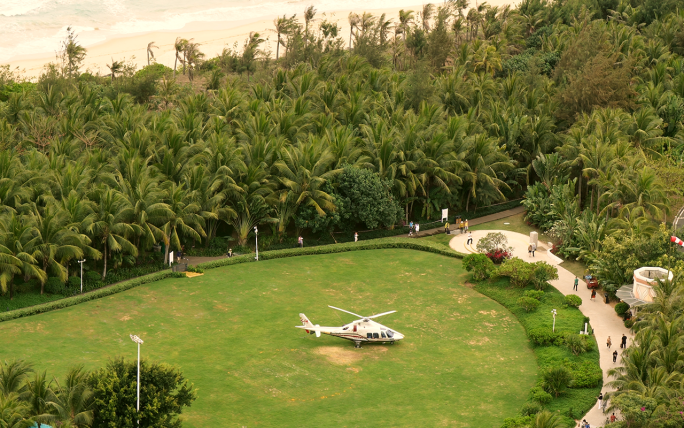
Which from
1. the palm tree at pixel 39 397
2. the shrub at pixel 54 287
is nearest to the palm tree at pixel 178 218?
the shrub at pixel 54 287

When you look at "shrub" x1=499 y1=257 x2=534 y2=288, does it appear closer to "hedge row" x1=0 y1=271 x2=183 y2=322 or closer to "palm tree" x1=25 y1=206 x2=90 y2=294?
"hedge row" x1=0 y1=271 x2=183 y2=322

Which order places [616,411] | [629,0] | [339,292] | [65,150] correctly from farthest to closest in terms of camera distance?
[629,0], [65,150], [339,292], [616,411]

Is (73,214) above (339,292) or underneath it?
above

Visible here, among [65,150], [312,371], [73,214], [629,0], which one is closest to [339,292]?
[312,371]

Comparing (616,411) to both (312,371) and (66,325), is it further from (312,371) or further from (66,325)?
(66,325)

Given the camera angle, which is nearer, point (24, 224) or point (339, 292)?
point (24, 224)

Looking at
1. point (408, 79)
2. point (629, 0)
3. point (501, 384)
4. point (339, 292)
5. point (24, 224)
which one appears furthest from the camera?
point (629, 0)

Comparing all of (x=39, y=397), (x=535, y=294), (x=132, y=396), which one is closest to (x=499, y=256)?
(x=535, y=294)
